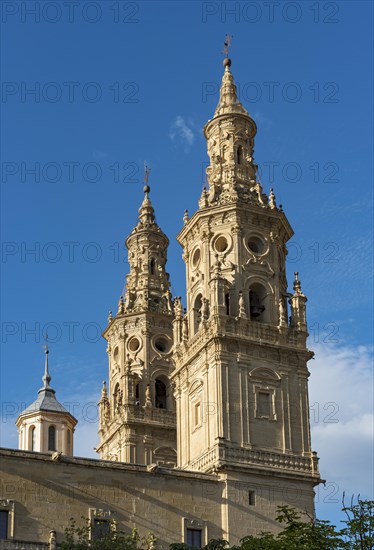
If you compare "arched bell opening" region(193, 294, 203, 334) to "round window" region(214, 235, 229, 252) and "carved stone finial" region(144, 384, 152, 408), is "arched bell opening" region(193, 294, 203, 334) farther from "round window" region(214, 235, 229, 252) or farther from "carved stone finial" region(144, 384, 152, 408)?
"carved stone finial" region(144, 384, 152, 408)

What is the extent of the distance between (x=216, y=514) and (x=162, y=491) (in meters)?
2.88

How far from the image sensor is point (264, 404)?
200 feet

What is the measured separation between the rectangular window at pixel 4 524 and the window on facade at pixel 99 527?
3.79m

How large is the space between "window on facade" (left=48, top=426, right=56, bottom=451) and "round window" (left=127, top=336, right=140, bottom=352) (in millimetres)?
7222

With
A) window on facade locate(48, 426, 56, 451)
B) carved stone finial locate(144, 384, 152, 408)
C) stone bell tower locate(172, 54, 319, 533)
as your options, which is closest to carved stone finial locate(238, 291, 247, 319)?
stone bell tower locate(172, 54, 319, 533)

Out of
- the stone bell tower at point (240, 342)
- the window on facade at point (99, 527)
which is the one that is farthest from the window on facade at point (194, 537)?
the window on facade at point (99, 527)

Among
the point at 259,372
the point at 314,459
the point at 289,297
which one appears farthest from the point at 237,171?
the point at 314,459

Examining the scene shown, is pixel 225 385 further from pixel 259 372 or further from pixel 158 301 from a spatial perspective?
pixel 158 301

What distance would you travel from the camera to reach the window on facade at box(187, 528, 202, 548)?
188 ft

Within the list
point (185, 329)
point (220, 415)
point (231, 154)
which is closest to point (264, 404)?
point (220, 415)

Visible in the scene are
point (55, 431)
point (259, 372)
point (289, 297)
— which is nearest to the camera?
point (259, 372)

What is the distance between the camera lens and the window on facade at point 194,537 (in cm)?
5725

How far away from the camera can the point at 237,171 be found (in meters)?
69.1

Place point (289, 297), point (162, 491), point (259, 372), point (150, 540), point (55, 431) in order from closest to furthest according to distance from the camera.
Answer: point (150, 540), point (162, 491), point (259, 372), point (289, 297), point (55, 431)
